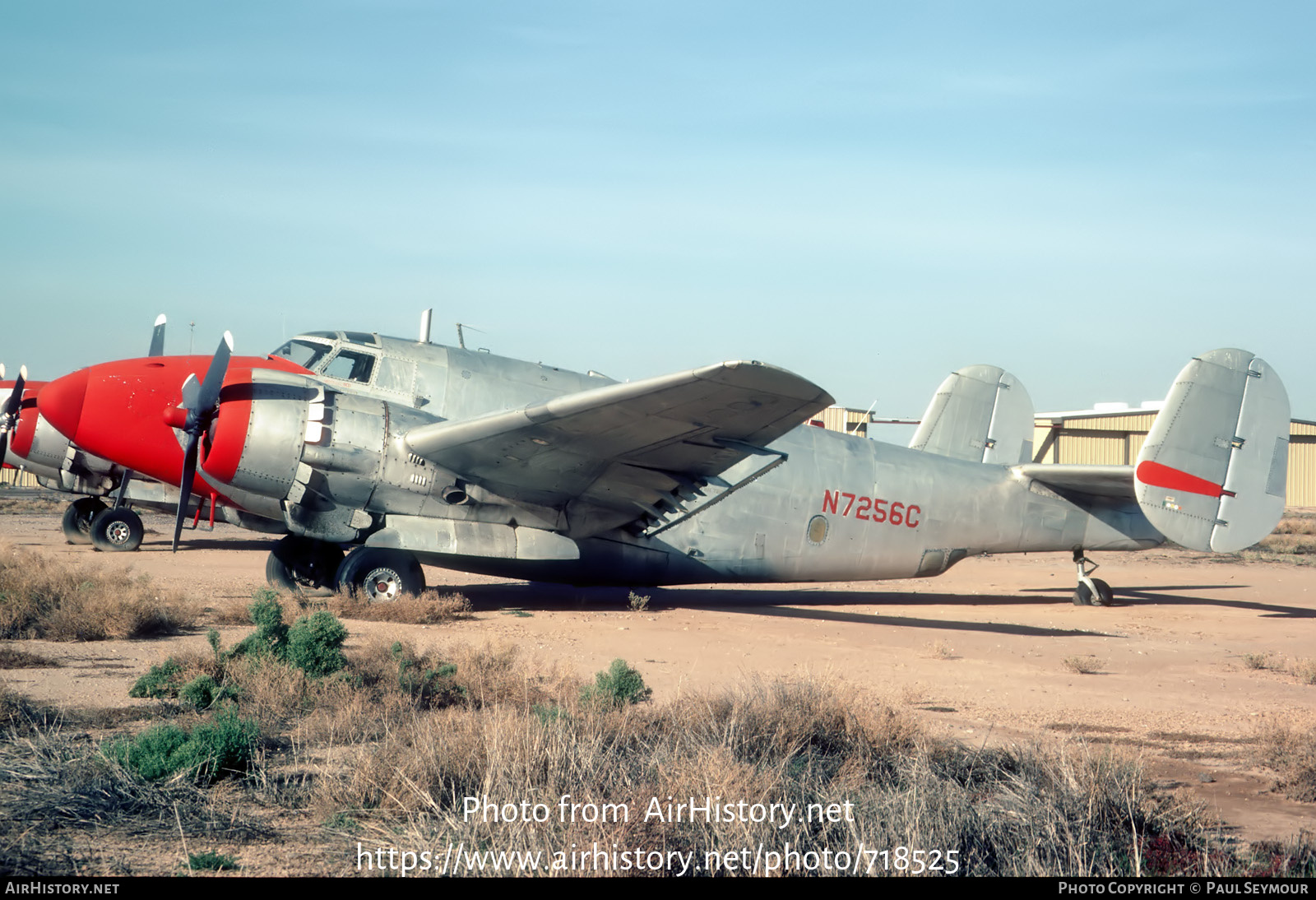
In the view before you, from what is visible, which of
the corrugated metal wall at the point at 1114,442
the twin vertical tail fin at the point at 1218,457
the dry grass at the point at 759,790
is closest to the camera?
the dry grass at the point at 759,790

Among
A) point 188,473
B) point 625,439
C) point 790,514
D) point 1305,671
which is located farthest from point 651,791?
point 790,514

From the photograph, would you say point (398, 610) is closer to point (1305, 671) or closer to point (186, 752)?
point (186, 752)

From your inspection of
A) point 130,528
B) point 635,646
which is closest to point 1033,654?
point 635,646

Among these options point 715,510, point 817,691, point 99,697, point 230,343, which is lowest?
point 99,697

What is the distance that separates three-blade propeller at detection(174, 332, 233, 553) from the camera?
11781 mm

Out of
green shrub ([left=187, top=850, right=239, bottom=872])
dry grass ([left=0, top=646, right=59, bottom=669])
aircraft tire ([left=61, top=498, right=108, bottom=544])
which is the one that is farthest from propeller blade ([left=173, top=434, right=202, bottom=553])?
aircraft tire ([left=61, top=498, right=108, bottom=544])

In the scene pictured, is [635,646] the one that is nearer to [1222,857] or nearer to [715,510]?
[715,510]

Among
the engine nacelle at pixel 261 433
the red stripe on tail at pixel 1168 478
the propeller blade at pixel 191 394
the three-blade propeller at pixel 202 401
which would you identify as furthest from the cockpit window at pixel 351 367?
the red stripe on tail at pixel 1168 478

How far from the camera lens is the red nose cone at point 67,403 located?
40.7ft

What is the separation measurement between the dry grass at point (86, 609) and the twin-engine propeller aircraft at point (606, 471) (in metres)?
1.13

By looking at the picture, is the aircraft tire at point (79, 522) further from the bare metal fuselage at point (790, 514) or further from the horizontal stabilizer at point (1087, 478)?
the horizontal stabilizer at point (1087, 478)

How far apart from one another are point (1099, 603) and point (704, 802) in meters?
14.8

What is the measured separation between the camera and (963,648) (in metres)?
11.4
